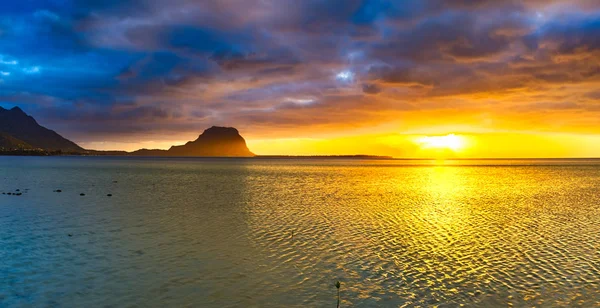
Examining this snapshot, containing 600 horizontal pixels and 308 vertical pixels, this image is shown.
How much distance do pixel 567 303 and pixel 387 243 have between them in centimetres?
1147

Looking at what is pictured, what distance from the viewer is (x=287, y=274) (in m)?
18.6

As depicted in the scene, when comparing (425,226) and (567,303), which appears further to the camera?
(425,226)

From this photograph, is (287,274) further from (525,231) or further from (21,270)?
(525,231)

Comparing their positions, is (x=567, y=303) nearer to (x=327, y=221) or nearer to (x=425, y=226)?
(x=425, y=226)

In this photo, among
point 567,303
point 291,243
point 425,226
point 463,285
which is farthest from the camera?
point 425,226

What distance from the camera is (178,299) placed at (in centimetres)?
1530

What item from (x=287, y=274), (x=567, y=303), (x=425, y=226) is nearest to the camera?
(x=567, y=303)

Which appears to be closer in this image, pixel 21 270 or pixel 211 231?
pixel 21 270

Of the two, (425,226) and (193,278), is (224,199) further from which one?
(193,278)

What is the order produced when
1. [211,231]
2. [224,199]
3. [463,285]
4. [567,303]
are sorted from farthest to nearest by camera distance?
[224,199] → [211,231] → [463,285] → [567,303]

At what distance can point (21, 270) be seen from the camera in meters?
18.8

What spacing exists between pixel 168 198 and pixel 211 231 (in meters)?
24.5

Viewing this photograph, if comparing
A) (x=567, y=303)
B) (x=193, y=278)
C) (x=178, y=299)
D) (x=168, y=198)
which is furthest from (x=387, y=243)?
(x=168, y=198)

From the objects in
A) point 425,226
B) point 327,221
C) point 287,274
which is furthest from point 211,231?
point 425,226
